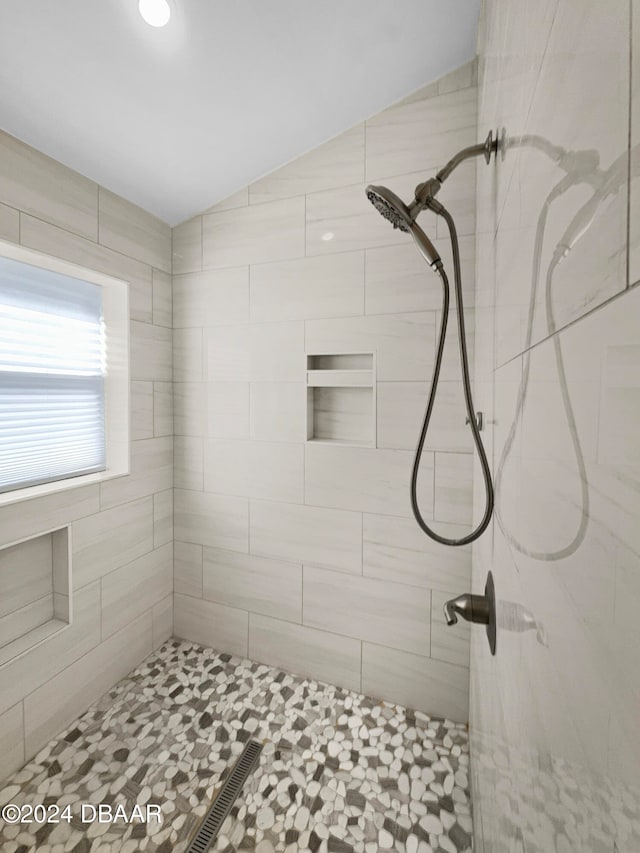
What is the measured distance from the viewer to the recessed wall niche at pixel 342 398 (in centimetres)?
179

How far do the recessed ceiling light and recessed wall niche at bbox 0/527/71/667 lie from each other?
1713mm

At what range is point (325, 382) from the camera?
1.82 m

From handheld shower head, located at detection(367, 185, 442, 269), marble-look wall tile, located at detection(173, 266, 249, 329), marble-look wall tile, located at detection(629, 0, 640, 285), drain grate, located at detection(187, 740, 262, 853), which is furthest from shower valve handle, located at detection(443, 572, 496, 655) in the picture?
marble-look wall tile, located at detection(173, 266, 249, 329)

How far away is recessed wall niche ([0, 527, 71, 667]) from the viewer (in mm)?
1512

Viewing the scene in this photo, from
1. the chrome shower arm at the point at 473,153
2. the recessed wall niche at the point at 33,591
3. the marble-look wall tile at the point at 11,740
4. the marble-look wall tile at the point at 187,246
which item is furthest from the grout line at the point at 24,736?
the chrome shower arm at the point at 473,153

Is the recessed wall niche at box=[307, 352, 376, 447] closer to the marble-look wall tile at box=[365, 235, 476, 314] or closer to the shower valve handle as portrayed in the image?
the marble-look wall tile at box=[365, 235, 476, 314]

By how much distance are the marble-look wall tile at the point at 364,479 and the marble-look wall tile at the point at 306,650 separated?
2.06ft

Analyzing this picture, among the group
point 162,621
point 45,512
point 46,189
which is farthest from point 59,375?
point 162,621

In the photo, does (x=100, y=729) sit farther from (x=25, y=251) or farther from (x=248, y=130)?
(x=248, y=130)

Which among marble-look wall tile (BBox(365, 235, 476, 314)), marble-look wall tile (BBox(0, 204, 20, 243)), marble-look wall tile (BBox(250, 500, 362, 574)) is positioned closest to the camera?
marble-look wall tile (BBox(0, 204, 20, 243))

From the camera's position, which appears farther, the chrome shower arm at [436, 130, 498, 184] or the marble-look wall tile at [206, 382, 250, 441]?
the marble-look wall tile at [206, 382, 250, 441]

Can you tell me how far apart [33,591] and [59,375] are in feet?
2.86

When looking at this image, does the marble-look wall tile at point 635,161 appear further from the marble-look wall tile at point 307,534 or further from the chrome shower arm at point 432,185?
the marble-look wall tile at point 307,534

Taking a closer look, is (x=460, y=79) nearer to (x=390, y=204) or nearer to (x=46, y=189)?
(x=390, y=204)
